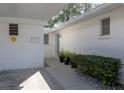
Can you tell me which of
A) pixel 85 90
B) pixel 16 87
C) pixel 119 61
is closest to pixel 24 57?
pixel 16 87

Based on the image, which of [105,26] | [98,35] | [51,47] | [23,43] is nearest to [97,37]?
[98,35]

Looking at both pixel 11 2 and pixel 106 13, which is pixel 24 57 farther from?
pixel 106 13

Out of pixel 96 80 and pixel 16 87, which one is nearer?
pixel 16 87

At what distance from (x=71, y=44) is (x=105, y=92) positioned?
6.52m

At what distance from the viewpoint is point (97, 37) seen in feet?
23.8

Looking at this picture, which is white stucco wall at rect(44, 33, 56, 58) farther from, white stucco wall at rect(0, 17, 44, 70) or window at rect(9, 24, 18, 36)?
window at rect(9, 24, 18, 36)

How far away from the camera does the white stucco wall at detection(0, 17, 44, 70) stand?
8094 millimetres

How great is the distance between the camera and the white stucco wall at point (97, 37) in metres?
5.70

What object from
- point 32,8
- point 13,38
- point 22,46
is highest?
point 32,8

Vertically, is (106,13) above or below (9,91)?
above

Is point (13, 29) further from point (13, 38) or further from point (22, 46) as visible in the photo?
point (22, 46)

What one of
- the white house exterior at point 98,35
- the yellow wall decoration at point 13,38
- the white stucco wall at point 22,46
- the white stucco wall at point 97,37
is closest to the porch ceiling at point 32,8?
the white stucco wall at point 22,46

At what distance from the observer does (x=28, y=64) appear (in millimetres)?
8703

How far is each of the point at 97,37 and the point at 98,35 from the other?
0.13 m
